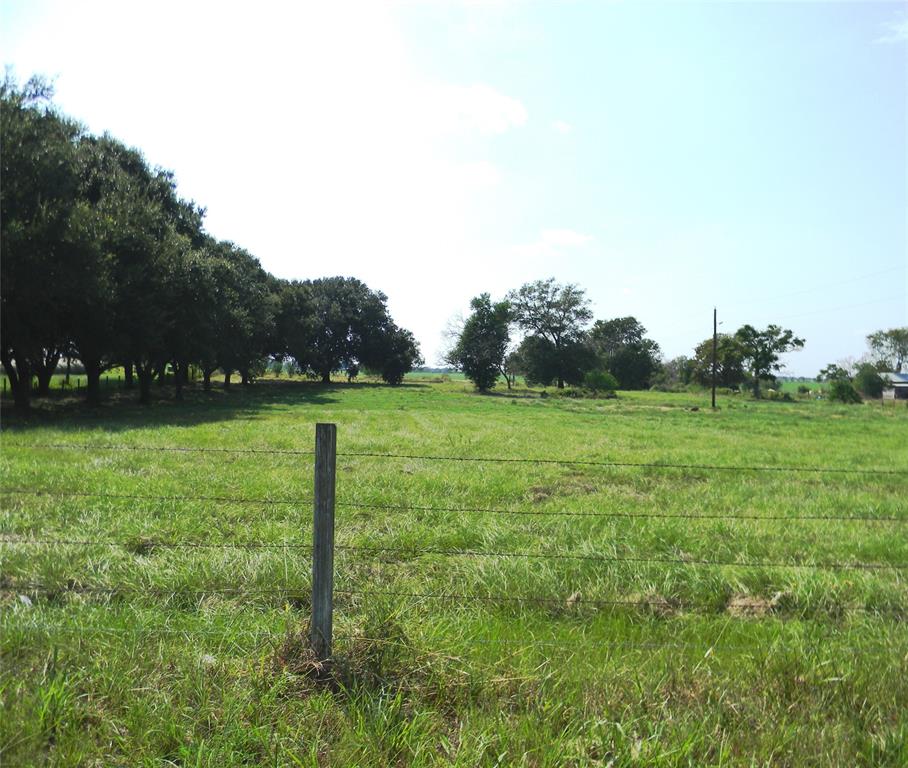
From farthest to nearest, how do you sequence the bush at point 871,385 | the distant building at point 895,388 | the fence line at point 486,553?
the bush at point 871,385, the distant building at point 895,388, the fence line at point 486,553

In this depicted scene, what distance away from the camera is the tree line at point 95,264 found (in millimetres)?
20739

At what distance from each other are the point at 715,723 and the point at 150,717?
10.8ft

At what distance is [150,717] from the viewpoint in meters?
3.26

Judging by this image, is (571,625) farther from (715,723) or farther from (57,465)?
(57,465)

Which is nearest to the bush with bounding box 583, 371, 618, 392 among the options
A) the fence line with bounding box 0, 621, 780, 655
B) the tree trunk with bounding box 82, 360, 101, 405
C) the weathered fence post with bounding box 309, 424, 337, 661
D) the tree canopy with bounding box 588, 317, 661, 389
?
the tree canopy with bounding box 588, 317, 661, 389

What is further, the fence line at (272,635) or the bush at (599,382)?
the bush at (599,382)

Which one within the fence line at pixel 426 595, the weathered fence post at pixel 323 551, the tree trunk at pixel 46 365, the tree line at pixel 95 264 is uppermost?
the tree line at pixel 95 264

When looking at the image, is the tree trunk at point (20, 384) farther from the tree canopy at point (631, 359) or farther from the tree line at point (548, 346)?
the tree canopy at point (631, 359)

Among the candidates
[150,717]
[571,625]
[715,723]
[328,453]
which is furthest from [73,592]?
[715,723]

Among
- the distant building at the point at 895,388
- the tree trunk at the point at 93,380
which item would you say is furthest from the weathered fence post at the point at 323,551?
the distant building at the point at 895,388

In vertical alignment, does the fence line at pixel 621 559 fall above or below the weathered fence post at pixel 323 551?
below

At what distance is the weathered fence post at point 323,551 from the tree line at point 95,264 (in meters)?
21.8

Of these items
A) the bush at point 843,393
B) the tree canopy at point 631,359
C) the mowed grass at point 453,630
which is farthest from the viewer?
the tree canopy at point 631,359

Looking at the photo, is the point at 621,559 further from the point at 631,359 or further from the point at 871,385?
the point at 631,359
